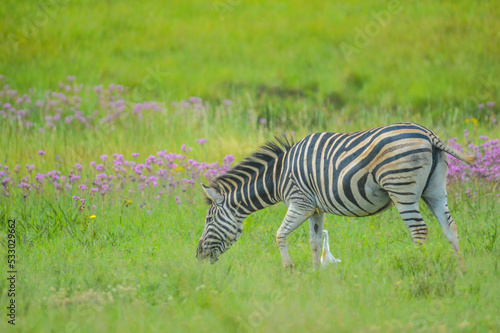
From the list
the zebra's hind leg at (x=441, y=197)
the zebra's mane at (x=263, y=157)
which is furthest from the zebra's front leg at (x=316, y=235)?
the zebra's hind leg at (x=441, y=197)

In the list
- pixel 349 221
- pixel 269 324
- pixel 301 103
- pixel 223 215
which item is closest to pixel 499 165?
pixel 349 221

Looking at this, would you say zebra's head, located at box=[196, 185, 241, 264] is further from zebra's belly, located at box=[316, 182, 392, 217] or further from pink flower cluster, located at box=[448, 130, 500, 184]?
pink flower cluster, located at box=[448, 130, 500, 184]

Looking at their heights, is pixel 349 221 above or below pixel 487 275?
above

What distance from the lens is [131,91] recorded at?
56.0 ft

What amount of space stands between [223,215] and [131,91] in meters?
11.4

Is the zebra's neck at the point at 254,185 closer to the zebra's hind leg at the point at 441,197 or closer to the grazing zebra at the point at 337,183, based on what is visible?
the grazing zebra at the point at 337,183

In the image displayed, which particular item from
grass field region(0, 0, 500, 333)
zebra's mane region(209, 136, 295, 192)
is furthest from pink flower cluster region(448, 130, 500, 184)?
zebra's mane region(209, 136, 295, 192)

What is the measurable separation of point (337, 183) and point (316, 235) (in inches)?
31.5

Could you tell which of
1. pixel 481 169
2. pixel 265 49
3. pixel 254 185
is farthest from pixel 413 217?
pixel 265 49

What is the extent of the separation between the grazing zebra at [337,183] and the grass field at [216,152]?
1.15 ft

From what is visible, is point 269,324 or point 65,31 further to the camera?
point 65,31

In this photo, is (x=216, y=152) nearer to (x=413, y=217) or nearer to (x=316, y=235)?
(x=316, y=235)

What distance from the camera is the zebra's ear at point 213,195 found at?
6.62 metres

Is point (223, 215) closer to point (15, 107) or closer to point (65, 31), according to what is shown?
point (15, 107)
